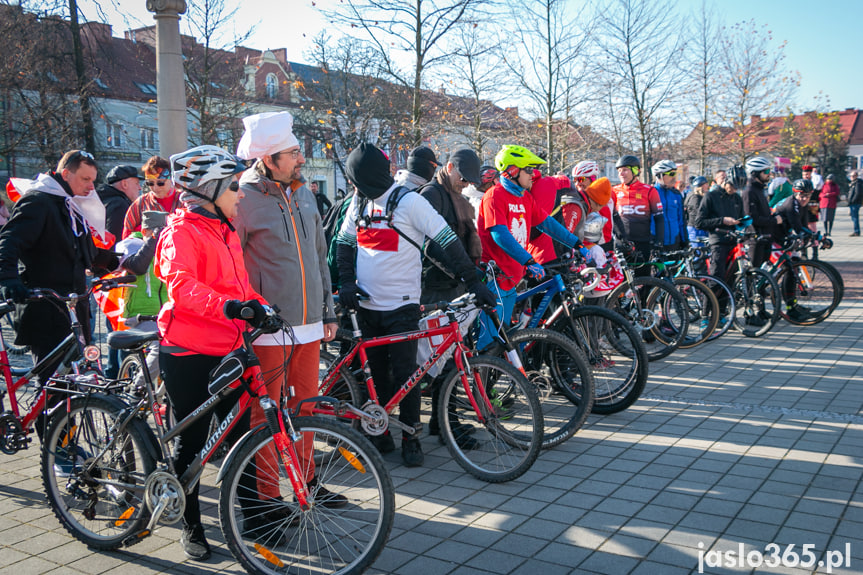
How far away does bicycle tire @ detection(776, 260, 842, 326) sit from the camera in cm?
923

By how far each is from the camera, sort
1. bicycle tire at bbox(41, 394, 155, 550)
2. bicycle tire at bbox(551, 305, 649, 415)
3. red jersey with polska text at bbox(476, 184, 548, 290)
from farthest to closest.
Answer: red jersey with polska text at bbox(476, 184, 548, 290) → bicycle tire at bbox(551, 305, 649, 415) → bicycle tire at bbox(41, 394, 155, 550)

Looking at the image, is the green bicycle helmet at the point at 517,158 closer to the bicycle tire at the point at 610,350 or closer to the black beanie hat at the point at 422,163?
the black beanie hat at the point at 422,163

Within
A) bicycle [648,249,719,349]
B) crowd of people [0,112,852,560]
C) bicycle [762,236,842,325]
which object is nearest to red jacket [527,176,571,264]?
crowd of people [0,112,852,560]

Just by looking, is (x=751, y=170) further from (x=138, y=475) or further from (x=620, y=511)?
(x=138, y=475)

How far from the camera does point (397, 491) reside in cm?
439

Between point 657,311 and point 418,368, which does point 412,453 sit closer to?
point 418,368

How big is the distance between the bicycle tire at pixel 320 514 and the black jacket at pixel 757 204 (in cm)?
780

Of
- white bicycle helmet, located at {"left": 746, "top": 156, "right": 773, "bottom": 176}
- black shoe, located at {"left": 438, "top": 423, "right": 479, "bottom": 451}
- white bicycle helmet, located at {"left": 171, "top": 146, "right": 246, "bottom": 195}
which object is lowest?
black shoe, located at {"left": 438, "top": 423, "right": 479, "bottom": 451}

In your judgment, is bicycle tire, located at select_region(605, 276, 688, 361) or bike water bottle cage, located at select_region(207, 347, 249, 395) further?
bicycle tire, located at select_region(605, 276, 688, 361)

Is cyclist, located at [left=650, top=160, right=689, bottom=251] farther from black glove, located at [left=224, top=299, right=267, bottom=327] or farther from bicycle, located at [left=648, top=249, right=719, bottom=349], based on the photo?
black glove, located at [left=224, top=299, right=267, bottom=327]

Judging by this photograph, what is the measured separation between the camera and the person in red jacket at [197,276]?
10.8 ft

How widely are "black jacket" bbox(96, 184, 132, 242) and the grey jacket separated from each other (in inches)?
134

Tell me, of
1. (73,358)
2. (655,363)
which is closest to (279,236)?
(73,358)

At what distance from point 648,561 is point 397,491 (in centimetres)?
159
